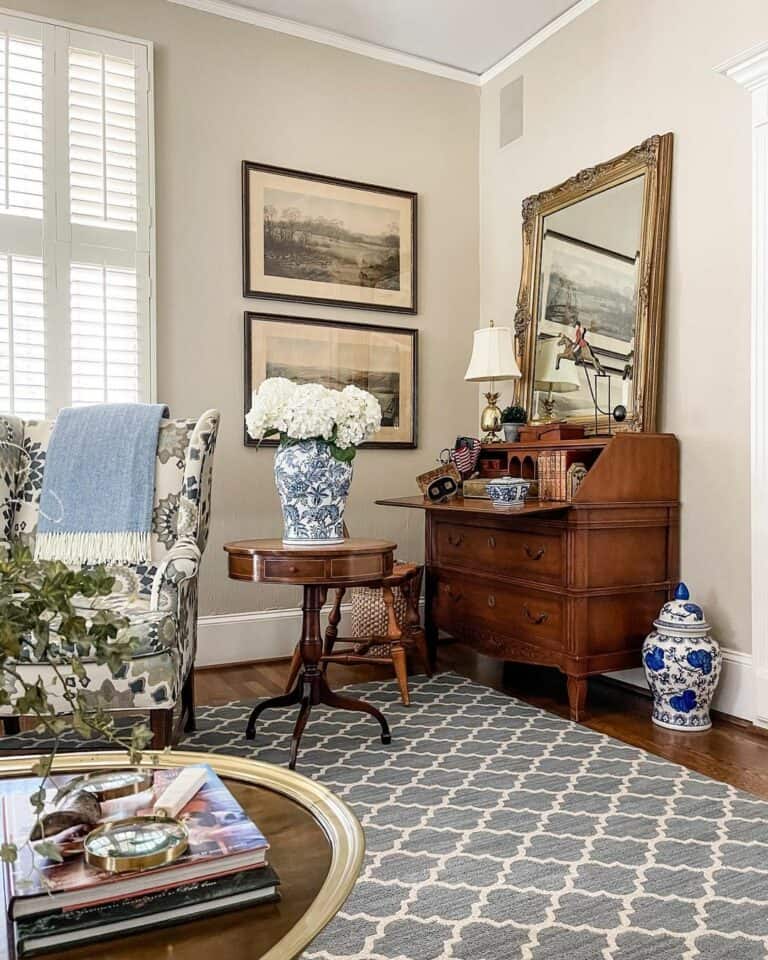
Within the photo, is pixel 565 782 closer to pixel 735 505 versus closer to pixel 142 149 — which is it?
pixel 735 505

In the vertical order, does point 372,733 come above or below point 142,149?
below

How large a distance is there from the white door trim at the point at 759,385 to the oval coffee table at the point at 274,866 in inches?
90.9

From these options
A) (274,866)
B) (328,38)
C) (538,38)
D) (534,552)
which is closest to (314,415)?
(534,552)

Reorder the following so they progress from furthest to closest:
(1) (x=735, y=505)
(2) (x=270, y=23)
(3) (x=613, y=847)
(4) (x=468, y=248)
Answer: (4) (x=468, y=248)
(2) (x=270, y=23)
(1) (x=735, y=505)
(3) (x=613, y=847)

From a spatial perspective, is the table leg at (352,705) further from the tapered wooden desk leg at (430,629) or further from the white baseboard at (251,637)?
the white baseboard at (251,637)

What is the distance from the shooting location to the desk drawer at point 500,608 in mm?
3254

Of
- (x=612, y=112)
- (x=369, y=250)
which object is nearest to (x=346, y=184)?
(x=369, y=250)

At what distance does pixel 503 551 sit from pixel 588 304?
1.25 m

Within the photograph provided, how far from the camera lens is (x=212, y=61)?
397cm

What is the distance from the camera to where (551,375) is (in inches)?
159

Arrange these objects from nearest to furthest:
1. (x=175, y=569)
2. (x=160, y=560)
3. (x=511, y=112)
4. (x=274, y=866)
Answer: (x=274, y=866)
(x=175, y=569)
(x=160, y=560)
(x=511, y=112)

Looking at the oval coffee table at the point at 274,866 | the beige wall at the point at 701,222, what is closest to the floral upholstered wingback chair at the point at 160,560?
the oval coffee table at the point at 274,866

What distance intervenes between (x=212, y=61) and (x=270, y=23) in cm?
38

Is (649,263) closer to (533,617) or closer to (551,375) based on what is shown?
(551,375)
